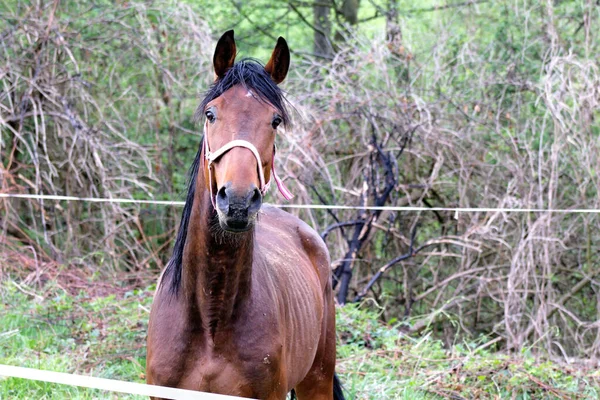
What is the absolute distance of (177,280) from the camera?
3006 mm

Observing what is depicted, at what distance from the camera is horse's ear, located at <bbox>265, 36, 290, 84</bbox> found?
3041mm

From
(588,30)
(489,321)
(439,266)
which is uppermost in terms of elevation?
(588,30)

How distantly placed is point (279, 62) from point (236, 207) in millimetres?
899

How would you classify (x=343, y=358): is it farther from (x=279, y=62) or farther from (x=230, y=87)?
(x=230, y=87)

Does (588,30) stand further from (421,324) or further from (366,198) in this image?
(421,324)

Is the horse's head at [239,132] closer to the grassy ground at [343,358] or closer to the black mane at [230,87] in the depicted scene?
the black mane at [230,87]

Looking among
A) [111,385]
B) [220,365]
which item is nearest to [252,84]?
[220,365]

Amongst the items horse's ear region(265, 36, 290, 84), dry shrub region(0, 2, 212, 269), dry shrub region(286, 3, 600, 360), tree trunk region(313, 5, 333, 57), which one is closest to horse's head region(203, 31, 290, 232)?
horse's ear region(265, 36, 290, 84)

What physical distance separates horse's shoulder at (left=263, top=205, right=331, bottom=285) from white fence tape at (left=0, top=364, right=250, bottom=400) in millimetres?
1642

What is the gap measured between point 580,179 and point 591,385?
8.56 feet

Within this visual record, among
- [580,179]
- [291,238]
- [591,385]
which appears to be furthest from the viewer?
[580,179]

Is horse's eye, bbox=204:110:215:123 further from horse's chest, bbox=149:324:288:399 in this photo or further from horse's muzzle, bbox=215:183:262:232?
horse's chest, bbox=149:324:288:399

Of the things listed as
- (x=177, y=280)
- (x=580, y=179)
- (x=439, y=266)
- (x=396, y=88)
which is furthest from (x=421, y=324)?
(x=177, y=280)

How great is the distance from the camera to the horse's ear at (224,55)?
2.92 meters
